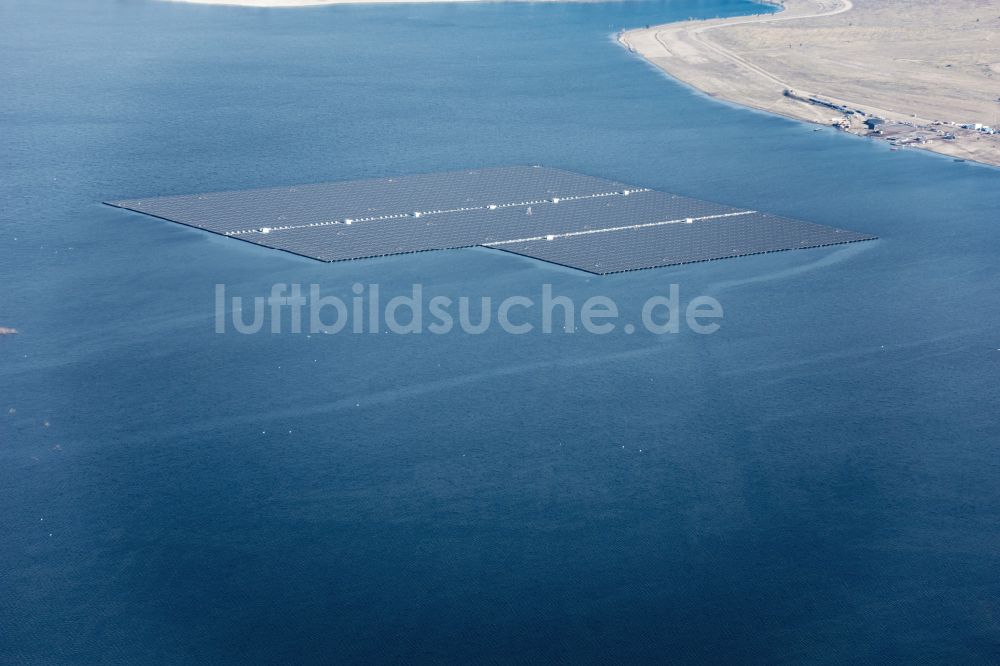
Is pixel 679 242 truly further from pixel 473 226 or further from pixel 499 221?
pixel 473 226

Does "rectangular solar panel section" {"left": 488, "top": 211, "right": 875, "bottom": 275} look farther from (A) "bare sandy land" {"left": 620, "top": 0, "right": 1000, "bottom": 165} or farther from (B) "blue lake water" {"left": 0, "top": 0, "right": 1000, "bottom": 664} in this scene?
(A) "bare sandy land" {"left": 620, "top": 0, "right": 1000, "bottom": 165}

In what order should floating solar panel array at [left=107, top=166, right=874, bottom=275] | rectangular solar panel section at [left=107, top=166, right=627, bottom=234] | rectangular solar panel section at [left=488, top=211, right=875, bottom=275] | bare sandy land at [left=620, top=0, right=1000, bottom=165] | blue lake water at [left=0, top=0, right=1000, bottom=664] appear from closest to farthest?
blue lake water at [left=0, top=0, right=1000, bottom=664] < rectangular solar panel section at [left=488, top=211, right=875, bottom=275] < floating solar panel array at [left=107, top=166, right=874, bottom=275] < rectangular solar panel section at [left=107, top=166, right=627, bottom=234] < bare sandy land at [left=620, top=0, right=1000, bottom=165]

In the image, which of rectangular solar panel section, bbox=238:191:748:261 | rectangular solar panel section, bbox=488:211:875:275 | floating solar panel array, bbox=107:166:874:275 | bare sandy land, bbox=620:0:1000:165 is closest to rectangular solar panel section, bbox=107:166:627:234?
floating solar panel array, bbox=107:166:874:275

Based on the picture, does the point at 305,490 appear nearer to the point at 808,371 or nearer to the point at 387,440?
the point at 387,440

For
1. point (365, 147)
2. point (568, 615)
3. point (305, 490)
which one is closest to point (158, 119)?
point (365, 147)

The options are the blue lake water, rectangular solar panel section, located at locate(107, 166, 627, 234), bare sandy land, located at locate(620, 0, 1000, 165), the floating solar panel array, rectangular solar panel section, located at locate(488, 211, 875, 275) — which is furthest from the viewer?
bare sandy land, located at locate(620, 0, 1000, 165)

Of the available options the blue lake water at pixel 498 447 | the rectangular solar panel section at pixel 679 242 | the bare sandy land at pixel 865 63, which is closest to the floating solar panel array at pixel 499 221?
the rectangular solar panel section at pixel 679 242

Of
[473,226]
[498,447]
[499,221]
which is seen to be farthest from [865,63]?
[498,447]

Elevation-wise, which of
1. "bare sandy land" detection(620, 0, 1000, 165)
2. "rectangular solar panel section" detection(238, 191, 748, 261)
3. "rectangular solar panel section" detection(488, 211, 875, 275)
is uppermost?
"bare sandy land" detection(620, 0, 1000, 165)
